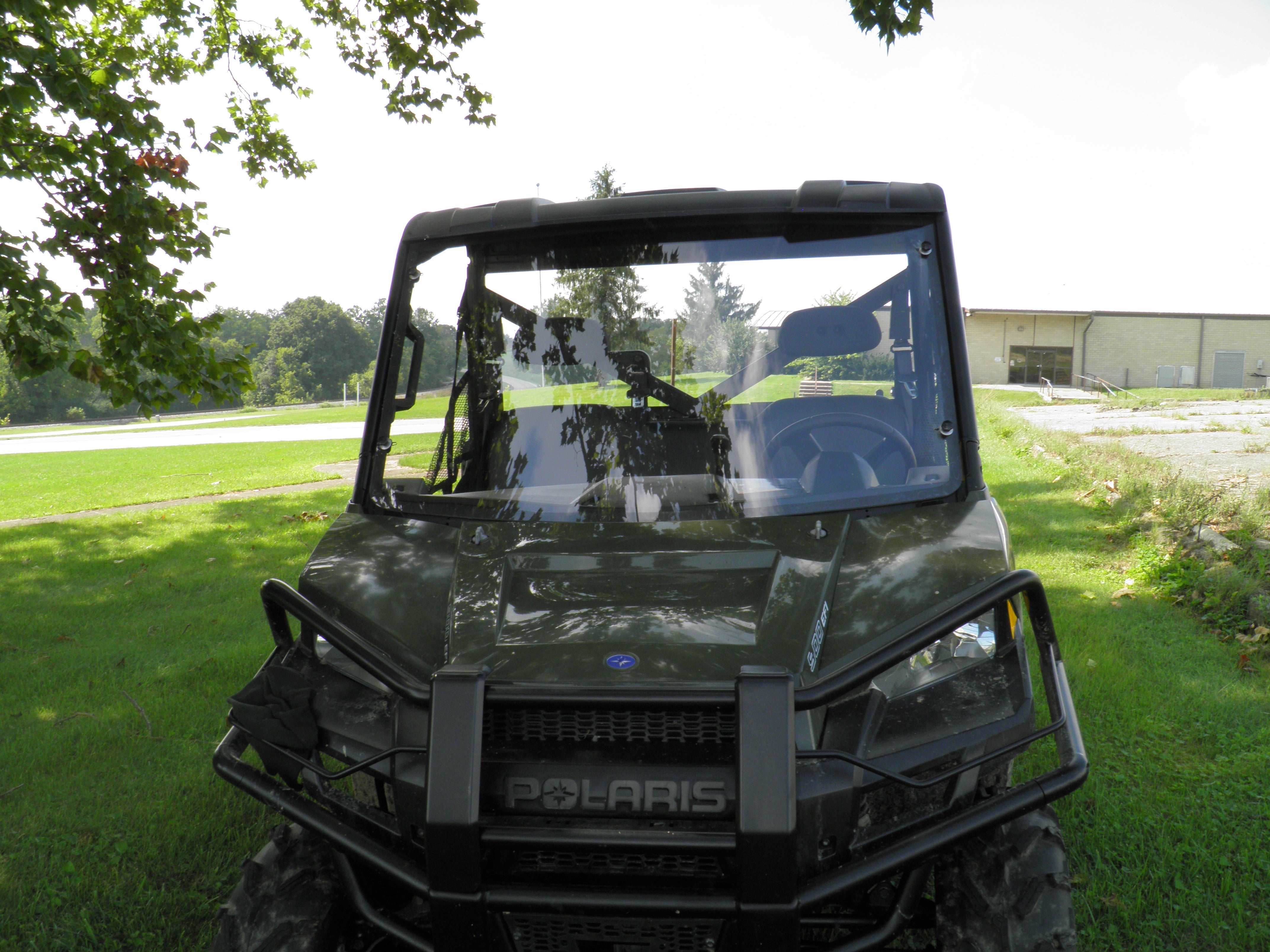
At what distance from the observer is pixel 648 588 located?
6.93 ft

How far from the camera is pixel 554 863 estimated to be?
1753 mm

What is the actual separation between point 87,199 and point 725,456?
15.4ft

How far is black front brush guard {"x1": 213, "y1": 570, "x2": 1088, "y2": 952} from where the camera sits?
161 cm

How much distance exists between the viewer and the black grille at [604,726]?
1770 millimetres

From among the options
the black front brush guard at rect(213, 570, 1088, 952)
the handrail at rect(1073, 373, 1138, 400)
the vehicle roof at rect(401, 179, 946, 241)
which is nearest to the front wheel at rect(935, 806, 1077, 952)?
the black front brush guard at rect(213, 570, 1088, 952)

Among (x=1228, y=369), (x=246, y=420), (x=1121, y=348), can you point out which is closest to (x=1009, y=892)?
(x=246, y=420)

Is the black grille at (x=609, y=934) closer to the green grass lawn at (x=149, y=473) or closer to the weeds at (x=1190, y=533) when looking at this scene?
the weeds at (x=1190, y=533)

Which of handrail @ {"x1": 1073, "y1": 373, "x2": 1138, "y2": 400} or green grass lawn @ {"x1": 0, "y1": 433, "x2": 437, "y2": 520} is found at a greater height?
handrail @ {"x1": 1073, "y1": 373, "x2": 1138, "y2": 400}

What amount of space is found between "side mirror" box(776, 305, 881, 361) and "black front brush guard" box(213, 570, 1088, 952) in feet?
3.69

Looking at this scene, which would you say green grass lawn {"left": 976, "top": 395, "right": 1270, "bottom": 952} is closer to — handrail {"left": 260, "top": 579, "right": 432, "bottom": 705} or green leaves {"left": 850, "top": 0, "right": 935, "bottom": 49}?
handrail {"left": 260, "top": 579, "right": 432, "bottom": 705}

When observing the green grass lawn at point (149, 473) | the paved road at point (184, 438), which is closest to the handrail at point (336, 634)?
Answer: the green grass lawn at point (149, 473)

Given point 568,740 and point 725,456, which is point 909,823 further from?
point 725,456

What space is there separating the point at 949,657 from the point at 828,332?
1.18 meters

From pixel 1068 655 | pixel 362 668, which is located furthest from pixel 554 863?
pixel 1068 655
